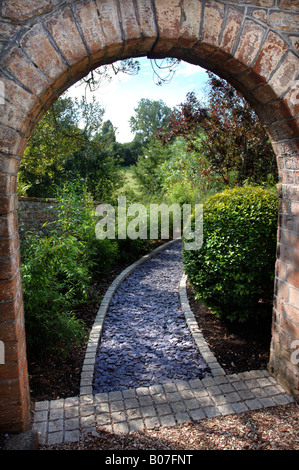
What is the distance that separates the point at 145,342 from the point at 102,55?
3.18 metres

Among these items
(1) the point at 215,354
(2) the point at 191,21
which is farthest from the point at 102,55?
(1) the point at 215,354

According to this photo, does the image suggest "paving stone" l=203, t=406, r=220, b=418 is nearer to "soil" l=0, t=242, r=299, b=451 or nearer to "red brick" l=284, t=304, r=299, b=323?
"soil" l=0, t=242, r=299, b=451

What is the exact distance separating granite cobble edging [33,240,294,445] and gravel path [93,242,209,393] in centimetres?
17

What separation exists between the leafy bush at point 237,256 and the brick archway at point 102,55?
944mm

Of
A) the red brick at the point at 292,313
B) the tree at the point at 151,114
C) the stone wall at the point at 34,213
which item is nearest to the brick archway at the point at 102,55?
the red brick at the point at 292,313

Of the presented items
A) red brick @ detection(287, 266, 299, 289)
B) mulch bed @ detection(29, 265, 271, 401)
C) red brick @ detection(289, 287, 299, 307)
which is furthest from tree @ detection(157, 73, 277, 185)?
red brick @ detection(289, 287, 299, 307)

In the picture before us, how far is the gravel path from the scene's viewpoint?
326cm

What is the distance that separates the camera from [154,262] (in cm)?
748

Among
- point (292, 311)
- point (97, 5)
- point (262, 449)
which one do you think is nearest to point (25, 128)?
point (97, 5)

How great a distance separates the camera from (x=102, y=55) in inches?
85.6

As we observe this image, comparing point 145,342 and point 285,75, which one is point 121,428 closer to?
point 145,342

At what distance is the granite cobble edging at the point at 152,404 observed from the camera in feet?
8.23

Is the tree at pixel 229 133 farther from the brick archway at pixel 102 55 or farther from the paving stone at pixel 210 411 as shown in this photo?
the paving stone at pixel 210 411
